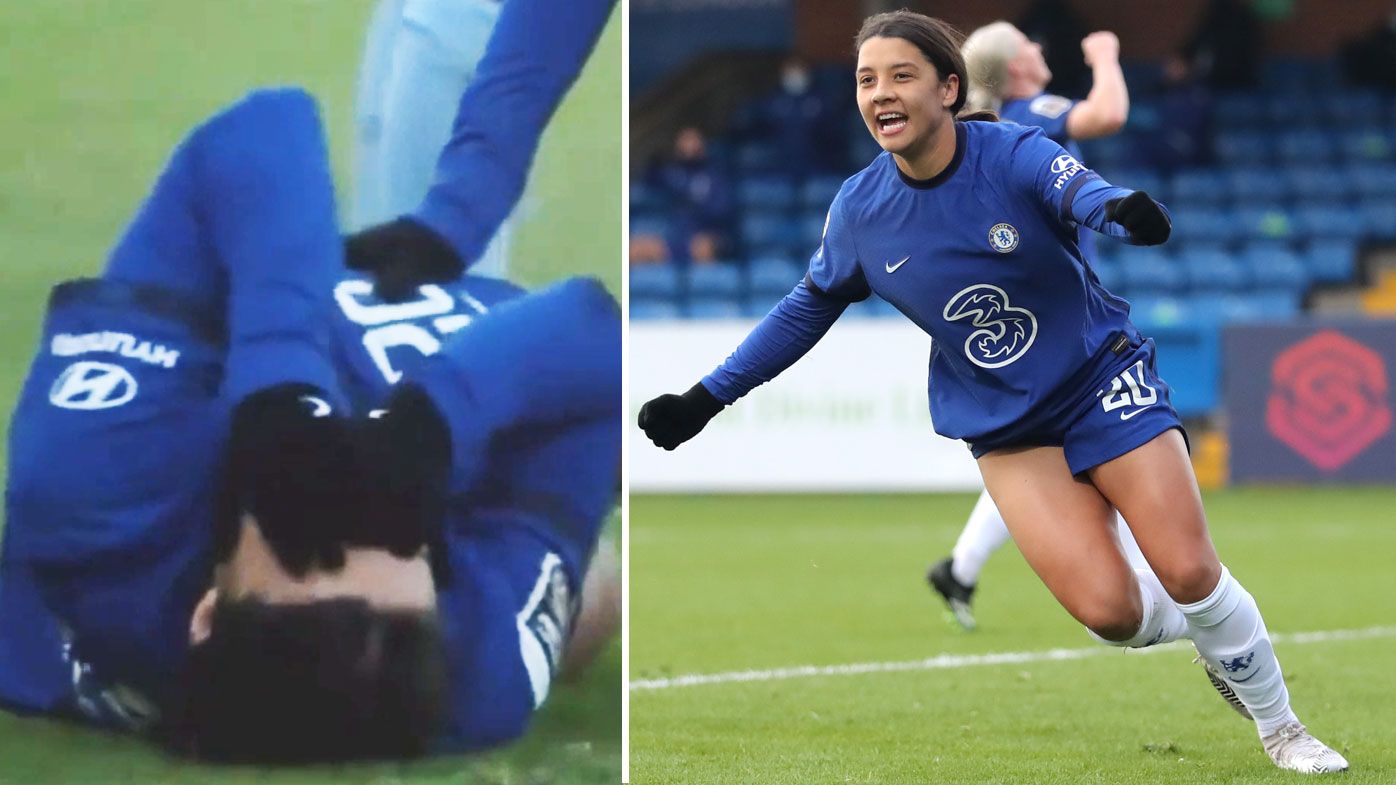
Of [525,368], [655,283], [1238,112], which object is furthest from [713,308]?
[525,368]

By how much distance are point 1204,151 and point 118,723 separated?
17163 millimetres

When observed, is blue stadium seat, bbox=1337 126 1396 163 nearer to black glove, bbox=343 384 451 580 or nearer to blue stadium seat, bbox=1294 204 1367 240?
blue stadium seat, bbox=1294 204 1367 240

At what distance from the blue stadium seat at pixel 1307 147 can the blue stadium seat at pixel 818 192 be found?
176 inches

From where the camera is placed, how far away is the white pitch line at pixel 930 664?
259 inches

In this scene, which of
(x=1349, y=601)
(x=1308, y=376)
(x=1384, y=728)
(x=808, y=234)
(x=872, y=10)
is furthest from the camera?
(x=872, y=10)

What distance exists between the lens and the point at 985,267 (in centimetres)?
460

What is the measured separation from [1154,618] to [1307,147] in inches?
652

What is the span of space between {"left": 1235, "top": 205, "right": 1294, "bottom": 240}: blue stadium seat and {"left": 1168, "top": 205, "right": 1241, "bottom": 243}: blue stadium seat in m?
0.07

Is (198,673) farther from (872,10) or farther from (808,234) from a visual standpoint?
(872,10)

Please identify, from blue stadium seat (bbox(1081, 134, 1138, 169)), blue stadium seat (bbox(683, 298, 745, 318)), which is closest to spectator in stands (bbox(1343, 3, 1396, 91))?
blue stadium seat (bbox(1081, 134, 1138, 169))

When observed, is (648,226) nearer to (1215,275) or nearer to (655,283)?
(655,283)

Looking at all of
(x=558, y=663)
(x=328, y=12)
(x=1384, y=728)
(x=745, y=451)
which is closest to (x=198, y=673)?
(x=558, y=663)

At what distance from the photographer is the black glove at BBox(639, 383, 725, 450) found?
490 centimetres

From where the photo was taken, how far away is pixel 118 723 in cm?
434
